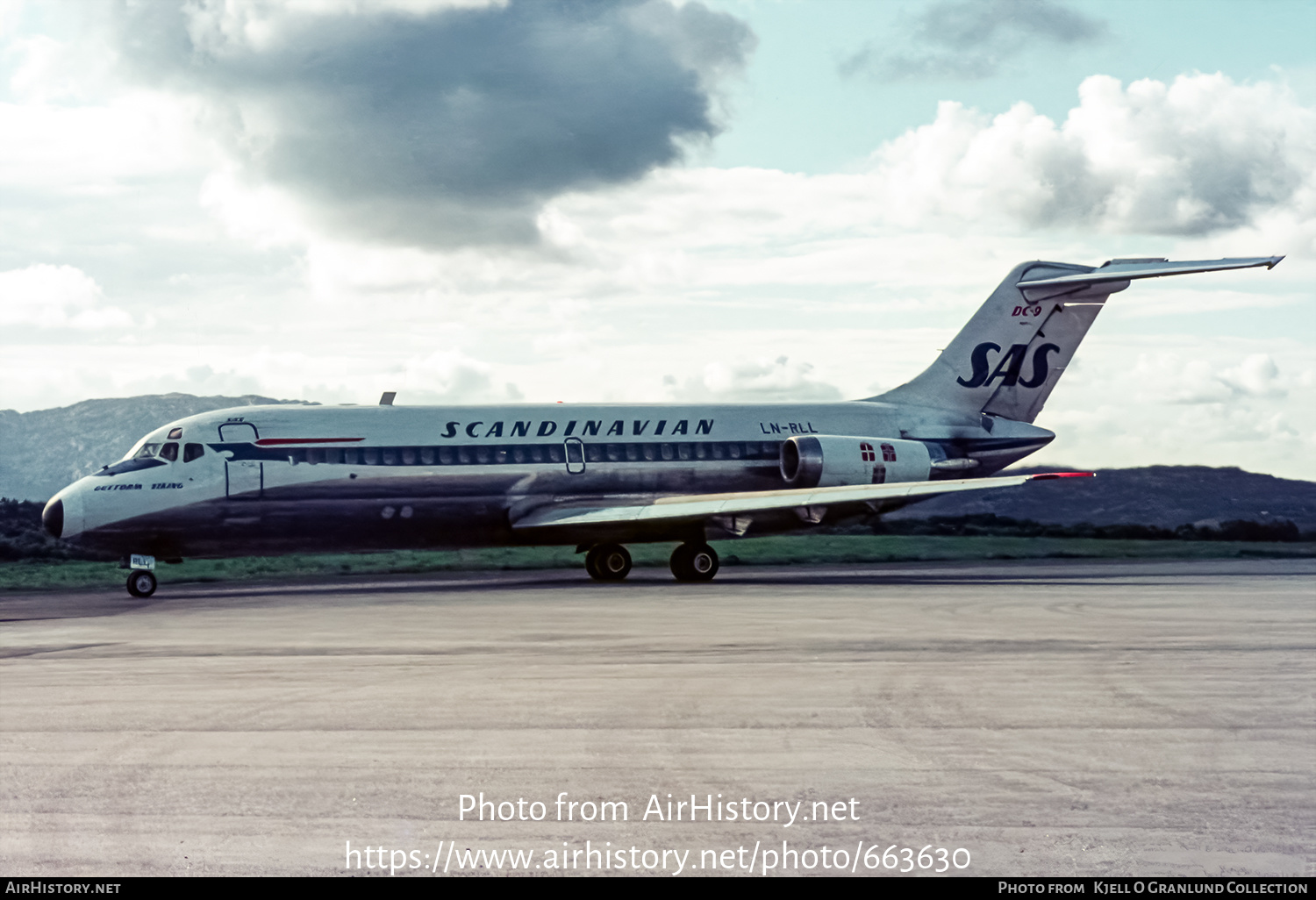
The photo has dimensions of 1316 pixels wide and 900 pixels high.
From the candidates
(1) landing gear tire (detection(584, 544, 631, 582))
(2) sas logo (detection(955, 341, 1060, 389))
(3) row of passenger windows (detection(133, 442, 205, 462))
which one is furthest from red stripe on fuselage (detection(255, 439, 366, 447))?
(2) sas logo (detection(955, 341, 1060, 389))

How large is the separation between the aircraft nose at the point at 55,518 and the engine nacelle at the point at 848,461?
51.9 ft

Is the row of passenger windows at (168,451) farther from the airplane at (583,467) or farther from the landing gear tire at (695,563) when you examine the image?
the landing gear tire at (695,563)

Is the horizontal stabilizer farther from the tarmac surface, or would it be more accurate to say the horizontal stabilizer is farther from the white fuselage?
the tarmac surface

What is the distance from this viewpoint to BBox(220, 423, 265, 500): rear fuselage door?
27266mm

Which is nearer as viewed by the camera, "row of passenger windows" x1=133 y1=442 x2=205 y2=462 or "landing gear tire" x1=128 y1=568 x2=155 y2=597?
"landing gear tire" x1=128 y1=568 x2=155 y2=597

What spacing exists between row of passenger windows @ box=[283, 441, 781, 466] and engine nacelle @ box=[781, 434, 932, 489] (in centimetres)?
111

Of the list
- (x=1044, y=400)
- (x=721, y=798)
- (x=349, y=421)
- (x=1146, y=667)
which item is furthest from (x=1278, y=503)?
(x=721, y=798)

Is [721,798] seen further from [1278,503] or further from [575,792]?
[1278,503]

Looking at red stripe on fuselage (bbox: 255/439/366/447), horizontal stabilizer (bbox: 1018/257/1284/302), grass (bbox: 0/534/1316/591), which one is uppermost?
horizontal stabilizer (bbox: 1018/257/1284/302)

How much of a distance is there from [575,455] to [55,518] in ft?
35.9

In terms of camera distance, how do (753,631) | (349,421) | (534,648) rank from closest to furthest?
(534,648) < (753,631) < (349,421)
